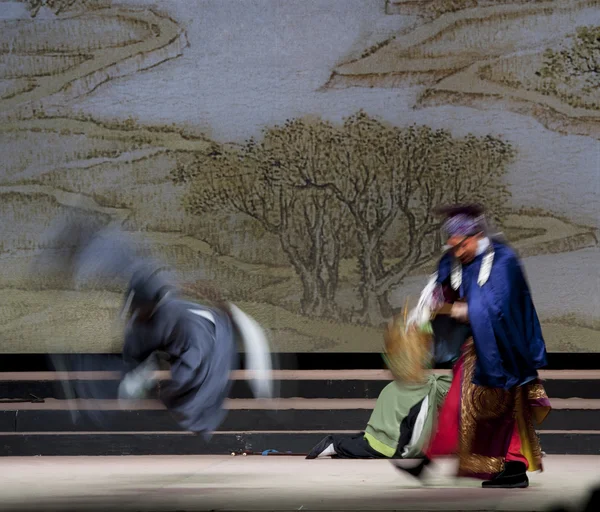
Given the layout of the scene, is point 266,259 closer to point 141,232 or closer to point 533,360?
point 141,232

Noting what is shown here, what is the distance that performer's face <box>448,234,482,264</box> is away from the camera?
639 cm

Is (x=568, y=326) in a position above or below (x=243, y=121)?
below

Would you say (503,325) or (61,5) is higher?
(61,5)

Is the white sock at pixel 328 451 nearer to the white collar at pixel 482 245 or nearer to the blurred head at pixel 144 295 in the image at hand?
the white collar at pixel 482 245

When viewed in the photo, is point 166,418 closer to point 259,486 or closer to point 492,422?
point 259,486

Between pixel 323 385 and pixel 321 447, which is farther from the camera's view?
pixel 323 385

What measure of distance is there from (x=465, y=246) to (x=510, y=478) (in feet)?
3.56

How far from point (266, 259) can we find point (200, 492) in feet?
14.9

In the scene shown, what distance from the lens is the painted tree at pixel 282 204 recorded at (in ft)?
34.9

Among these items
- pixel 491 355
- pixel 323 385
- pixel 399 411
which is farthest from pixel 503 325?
pixel 323 385

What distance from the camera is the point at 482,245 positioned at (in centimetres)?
641

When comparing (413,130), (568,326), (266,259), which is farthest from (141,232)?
(568,326)

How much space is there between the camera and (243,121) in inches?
418

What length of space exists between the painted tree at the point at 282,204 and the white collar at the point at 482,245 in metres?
4.25
